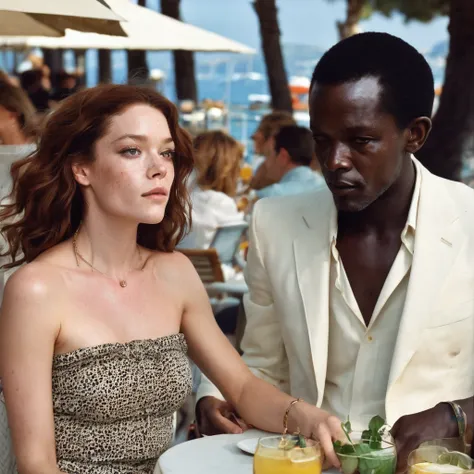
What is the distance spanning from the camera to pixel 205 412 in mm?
3156

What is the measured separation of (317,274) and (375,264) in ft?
0.56

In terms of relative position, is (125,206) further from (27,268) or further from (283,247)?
(283,247)

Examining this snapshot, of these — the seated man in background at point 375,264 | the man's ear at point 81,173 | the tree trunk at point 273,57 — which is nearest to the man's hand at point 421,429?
the seated man in background at point 375,264

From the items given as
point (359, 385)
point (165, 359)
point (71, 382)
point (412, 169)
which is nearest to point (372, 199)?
point (412, 169)

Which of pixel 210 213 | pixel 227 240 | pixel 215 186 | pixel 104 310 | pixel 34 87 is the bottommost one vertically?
pixel 227 240

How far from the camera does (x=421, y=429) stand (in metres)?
2.62

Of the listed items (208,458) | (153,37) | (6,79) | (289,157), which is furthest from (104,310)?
(153,37)

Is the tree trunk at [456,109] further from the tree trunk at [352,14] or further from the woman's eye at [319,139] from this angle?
the tree trunk at [352,14]

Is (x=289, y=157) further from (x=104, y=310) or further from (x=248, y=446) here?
(x=248, y=446)

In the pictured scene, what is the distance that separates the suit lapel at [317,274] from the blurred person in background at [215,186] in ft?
16.7

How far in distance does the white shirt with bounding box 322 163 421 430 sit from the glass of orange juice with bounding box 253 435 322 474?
827 mm

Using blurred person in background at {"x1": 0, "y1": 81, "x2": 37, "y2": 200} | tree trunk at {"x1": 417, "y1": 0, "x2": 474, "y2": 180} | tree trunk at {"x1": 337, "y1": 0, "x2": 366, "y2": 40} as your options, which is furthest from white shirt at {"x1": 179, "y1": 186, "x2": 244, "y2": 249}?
tree trunk at {"x1": 337, "y1": 0, "x2": 366, "y2": 40}

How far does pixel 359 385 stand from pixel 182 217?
77 cm

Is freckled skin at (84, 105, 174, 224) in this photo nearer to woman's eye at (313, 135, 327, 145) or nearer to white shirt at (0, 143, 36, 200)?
woman's eye at (313, 135, 327, 145)
